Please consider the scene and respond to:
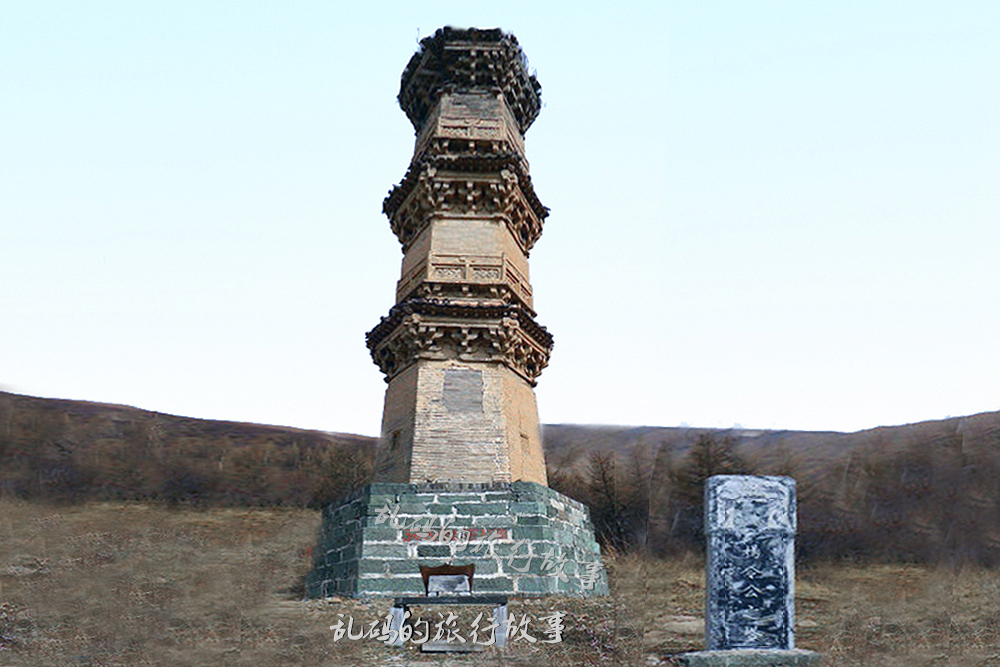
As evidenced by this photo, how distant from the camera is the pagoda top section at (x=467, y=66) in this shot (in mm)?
19875

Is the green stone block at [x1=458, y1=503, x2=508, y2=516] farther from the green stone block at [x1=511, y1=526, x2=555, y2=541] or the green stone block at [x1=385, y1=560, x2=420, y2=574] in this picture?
the green stone block at [x1=385, y1=560, x2=420, y2=574]

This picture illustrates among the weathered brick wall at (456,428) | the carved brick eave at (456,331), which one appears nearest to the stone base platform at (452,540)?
the weathered brick wall at (456,428)

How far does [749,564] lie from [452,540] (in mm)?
6351

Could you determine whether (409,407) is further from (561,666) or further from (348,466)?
(348,466)

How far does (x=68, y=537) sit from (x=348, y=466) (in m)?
10.3

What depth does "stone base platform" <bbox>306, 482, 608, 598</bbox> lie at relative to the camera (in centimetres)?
1392

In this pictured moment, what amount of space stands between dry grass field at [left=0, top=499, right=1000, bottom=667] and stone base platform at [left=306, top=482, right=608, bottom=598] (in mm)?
910

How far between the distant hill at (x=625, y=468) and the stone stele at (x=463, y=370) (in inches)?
290

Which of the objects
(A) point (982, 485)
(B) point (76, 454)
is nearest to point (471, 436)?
(A) point (982, 485)

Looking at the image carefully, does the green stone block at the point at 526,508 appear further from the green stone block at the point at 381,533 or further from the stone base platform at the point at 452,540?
the green stone block at the point at 381,533

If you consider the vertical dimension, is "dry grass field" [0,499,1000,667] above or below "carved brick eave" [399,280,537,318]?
below

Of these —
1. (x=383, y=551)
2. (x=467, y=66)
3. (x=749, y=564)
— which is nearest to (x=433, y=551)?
(x=383, y=551)

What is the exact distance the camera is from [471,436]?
16.2m

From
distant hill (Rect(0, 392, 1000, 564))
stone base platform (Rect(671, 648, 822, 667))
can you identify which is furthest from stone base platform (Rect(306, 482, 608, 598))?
distant hill (Rect(0, 392, 1000, 564))
